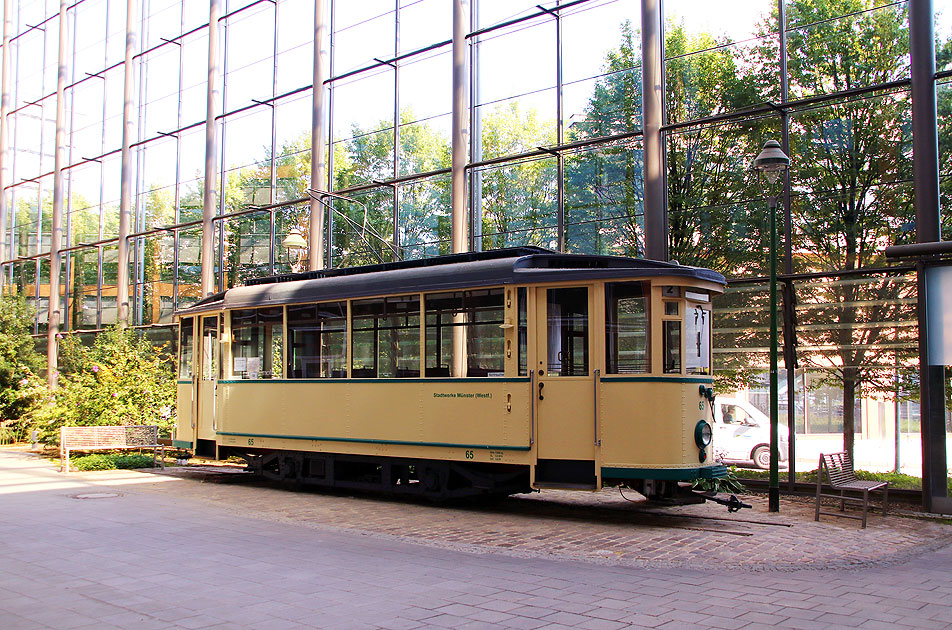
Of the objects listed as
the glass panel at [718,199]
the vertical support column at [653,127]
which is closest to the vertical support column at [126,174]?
the vertical support column at [653,127]

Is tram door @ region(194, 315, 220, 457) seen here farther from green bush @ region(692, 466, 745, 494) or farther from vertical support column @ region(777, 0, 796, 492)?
vertical support column @ region(777, 0, 796, 492)

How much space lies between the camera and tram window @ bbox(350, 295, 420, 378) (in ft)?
37.5

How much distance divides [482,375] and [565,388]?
45.7 inches

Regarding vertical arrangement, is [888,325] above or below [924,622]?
above

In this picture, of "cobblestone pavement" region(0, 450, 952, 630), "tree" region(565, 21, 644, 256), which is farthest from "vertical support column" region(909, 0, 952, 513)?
"tree" region(565, 21, 644, 256)

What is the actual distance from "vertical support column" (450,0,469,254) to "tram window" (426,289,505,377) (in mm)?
5354

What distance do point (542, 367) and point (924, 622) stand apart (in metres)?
5.31

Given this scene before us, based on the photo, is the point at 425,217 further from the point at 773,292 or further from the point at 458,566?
the point at 458,566

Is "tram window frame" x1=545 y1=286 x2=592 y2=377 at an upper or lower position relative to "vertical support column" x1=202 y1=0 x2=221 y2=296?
lower

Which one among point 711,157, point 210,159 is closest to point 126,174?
point 210,159

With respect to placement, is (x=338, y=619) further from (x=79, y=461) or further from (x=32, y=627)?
(x=79, y=461)

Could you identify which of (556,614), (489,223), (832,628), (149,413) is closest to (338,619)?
(556,614)

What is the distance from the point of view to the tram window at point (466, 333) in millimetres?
10609

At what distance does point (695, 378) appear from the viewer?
989cm
